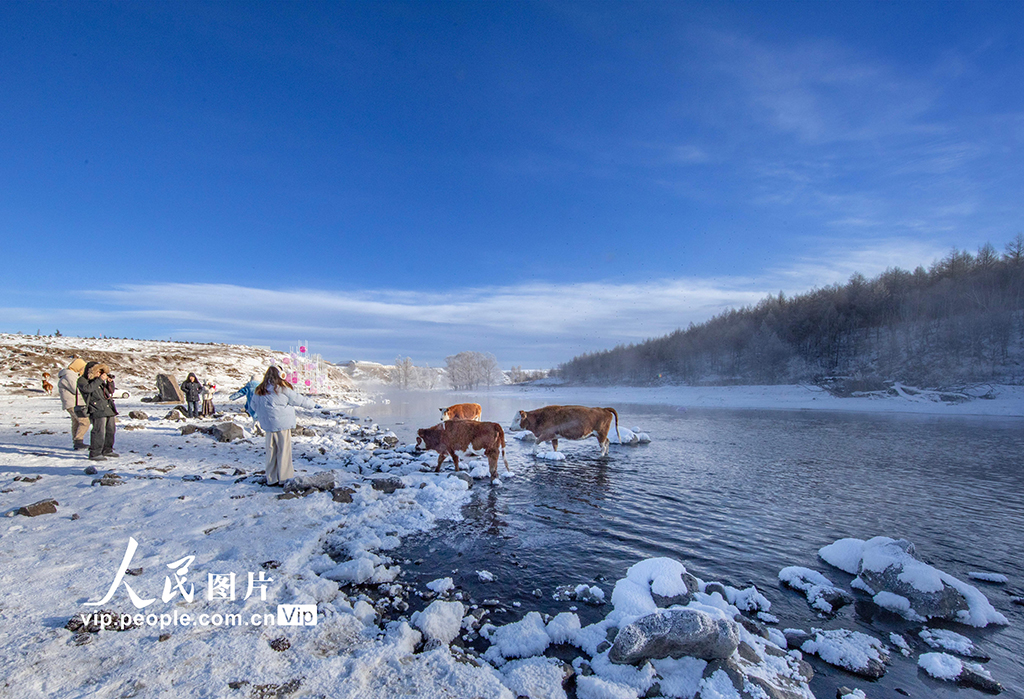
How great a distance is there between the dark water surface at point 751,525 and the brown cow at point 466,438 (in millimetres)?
850

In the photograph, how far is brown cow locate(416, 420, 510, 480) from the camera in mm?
9898

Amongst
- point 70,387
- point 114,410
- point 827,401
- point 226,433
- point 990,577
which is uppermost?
point 70,387

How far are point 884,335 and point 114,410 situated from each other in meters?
76.5

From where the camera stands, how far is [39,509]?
223 inches

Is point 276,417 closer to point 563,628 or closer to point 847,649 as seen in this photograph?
point 563,628

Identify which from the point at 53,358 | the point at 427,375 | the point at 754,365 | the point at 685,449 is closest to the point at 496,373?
the point at 427,375

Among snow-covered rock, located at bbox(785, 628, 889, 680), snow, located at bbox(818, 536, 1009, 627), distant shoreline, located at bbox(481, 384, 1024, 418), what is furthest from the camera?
distant shoreline, located at bbox(481, 384, 1024, 418)

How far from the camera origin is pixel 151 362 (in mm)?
43344

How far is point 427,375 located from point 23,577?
149764 mm

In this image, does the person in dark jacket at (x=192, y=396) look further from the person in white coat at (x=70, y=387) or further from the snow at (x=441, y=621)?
the snow at (x=441, y=621)

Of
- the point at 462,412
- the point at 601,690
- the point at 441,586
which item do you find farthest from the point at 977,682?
the point at 462,412

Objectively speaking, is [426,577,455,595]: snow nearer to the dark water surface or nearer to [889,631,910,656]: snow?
the dark water surface

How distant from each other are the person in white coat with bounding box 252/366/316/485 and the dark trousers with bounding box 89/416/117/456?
4.65 metres

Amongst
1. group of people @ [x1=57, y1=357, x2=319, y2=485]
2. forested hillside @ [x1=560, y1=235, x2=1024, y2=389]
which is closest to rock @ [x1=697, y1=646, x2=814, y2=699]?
group of people @ [x1=57, y1=357, x2=319, y2=485]
